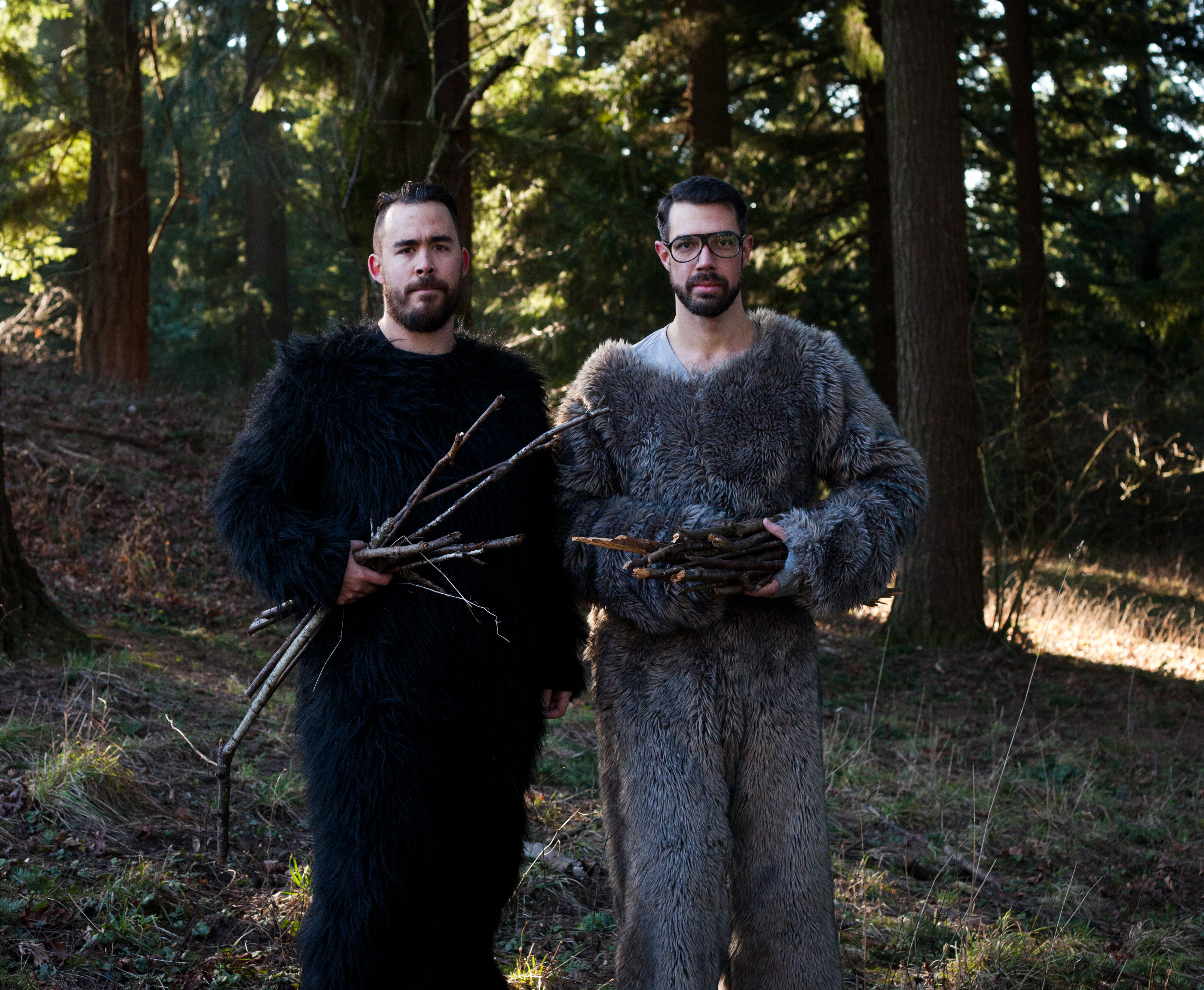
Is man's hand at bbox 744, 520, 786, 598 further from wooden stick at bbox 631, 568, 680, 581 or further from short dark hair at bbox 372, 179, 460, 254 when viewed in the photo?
short dark hair at bbox 372, 179, 460, 254

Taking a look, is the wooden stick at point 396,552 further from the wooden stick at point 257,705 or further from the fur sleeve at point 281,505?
the wooden stick at point 257,705

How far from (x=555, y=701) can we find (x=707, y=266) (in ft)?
4.72

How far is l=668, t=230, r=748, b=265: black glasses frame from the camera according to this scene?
10.1 feet

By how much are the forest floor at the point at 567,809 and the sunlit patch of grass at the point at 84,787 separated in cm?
1

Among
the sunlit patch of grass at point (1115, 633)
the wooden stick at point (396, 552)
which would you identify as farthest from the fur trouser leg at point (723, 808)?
the sunlit patch of grass at point (1115, 633)

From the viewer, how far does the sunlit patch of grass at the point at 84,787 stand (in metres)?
4.13

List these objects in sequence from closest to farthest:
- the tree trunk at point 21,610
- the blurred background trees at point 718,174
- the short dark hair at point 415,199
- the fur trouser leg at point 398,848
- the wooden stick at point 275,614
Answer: the fur trouser leg at point 398,848 < the wooden stick at point 275,614 < the short dark hair at point 415,199 < the tree trunk at point 21,610 < the blurred background trees at point 718,174

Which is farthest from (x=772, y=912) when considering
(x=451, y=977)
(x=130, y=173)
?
(x=130, y=173)

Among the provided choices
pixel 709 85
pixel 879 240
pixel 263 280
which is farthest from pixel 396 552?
pixel 263 280

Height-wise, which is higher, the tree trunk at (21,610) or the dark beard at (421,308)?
the dark beard at (421,308)

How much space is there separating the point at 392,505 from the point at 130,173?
13364mm

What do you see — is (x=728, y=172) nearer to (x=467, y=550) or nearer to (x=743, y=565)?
(x=743, y=565)

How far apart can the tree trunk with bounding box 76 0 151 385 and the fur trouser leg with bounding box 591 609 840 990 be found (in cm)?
1308

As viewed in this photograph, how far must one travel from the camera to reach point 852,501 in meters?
3.05
